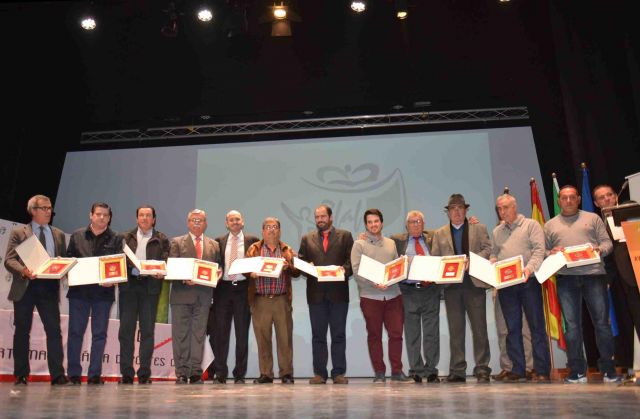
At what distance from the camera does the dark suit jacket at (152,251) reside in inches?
227

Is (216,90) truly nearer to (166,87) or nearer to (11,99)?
(166,87)

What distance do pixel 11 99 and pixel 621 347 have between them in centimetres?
746

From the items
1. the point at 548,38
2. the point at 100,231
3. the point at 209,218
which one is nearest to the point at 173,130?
the point at 209,218

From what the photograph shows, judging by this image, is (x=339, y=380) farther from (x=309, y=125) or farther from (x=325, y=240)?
(x=309, y=125)

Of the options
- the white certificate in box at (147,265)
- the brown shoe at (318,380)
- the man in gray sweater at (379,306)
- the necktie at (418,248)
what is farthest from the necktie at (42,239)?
the necktie at (418,248)

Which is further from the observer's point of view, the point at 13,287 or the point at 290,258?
the point at 290,258

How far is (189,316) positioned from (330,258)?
1383 mm

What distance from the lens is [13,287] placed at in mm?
5289

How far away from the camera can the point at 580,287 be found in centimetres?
526

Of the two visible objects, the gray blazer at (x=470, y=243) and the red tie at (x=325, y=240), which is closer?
the gray blazer at (x=470, y=243)

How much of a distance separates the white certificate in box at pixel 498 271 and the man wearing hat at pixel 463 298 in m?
0.19

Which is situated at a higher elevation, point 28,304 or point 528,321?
point 28,304

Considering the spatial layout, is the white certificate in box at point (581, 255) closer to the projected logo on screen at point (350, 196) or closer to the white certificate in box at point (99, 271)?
the white certificate in box at point (99, 271)

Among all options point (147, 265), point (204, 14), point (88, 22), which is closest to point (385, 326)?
point (147, 265)
